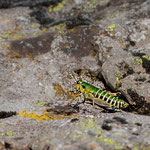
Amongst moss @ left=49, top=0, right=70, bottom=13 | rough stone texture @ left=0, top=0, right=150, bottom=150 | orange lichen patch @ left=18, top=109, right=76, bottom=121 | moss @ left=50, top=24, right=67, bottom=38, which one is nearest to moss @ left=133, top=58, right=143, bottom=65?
rough stone texture @ left=0, top=0, right=150, bottom=150

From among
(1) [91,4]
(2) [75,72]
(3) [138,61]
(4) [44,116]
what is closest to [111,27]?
(3) [138,61]

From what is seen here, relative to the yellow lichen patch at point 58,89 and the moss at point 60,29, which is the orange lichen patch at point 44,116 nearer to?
the yellow lichen patch at point 58,89

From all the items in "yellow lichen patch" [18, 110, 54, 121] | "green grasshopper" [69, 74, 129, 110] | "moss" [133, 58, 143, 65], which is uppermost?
"moss" [133, 58, 143, 65]

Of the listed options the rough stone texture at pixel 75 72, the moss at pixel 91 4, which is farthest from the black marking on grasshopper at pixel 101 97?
the moss at pixel 91 4

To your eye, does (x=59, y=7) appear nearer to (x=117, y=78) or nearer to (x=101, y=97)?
(x=117, y=78)

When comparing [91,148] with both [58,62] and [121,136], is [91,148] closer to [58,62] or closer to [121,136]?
[121,136]

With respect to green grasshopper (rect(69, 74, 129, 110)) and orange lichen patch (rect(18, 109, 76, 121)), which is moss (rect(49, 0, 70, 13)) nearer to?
green grasshopper (rect(69, 74, 129, 110))
